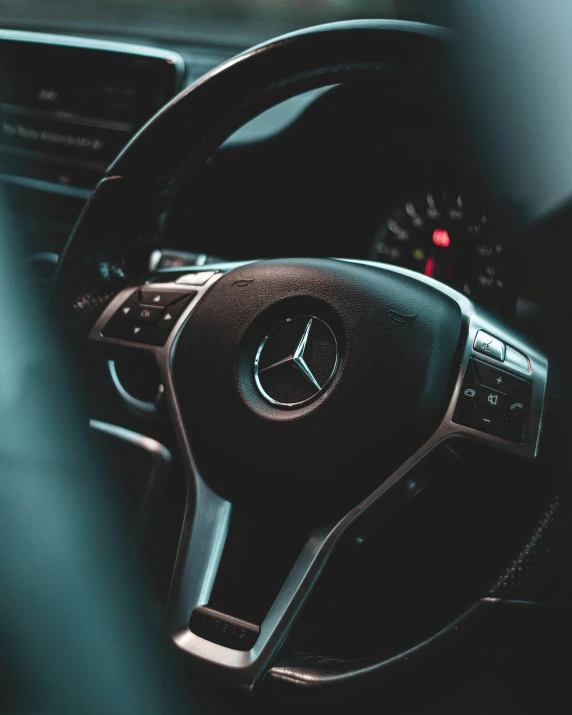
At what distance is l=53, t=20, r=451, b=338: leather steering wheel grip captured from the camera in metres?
0.73

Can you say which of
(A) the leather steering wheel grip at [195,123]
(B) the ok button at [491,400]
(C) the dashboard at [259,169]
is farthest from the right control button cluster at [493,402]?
(C) the dashboard at [259,169]

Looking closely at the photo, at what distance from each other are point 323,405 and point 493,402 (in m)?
0.15

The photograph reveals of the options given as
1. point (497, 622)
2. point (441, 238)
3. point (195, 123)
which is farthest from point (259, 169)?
point (497, 622)

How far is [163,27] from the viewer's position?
1888mm

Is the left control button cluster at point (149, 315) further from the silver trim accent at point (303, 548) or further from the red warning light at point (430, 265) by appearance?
the red warning light at point (430, 265)

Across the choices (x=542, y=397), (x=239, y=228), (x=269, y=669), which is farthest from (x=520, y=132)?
(x=239, y=228)

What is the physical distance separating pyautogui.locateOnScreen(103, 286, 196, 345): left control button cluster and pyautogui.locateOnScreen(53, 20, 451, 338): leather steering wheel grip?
0.17 feet

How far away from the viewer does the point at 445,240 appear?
1486 millimetres

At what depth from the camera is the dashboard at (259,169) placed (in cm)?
145

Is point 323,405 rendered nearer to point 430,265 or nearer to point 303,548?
point 303,548

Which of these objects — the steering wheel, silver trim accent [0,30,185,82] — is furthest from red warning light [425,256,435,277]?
the steering wheel

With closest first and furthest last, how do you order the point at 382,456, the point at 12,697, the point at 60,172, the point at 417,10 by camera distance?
the point at 382,456 < the point at 12,697 < the point at 417,10 < the point at 60,172

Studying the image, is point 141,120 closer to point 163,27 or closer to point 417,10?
point 163,27

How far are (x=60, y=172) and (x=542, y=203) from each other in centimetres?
124
